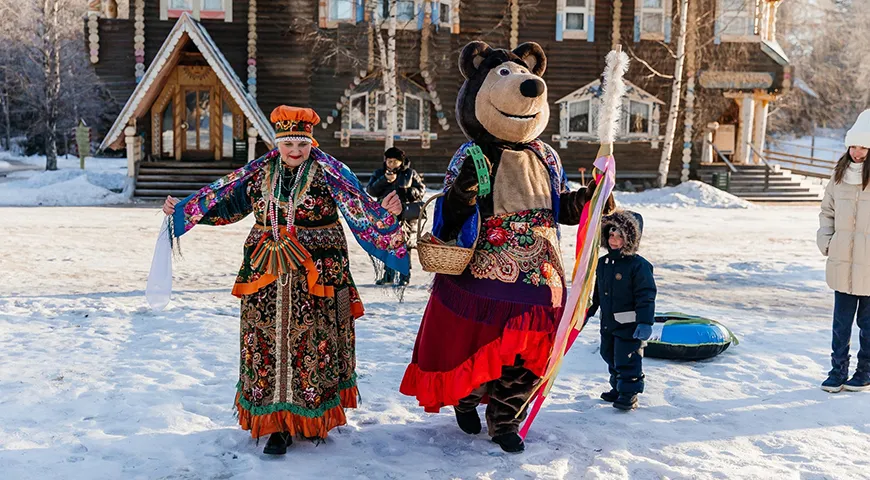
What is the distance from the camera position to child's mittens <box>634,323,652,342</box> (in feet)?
15.8

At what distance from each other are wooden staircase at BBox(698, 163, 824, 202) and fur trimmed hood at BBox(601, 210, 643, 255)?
1775 cm

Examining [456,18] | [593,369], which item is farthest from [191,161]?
[593,369]

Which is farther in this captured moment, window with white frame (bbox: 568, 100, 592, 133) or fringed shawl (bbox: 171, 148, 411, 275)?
window with white frame (bbox: 568, 100, 592, 133)

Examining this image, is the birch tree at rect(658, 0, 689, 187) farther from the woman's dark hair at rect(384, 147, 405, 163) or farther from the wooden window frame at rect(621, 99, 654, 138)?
the woman's dark hair at rect(384, 147, 405, 163)

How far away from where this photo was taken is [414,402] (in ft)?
16.9

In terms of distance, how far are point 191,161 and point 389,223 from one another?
56.2 feet

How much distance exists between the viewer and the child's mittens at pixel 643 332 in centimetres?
483

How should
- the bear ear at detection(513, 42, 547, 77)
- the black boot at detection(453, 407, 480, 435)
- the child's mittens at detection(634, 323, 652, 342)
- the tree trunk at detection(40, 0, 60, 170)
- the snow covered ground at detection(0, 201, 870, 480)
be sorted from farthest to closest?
the tree trunk at detection(40, 0, 60, 170)
the child's mittens at detection(634, 323, 652, 342)
the bear ear at detection(513, 42, 547, 77)
the black boot at detection(453, 407, 480, 435)
the snow covered ground at detection(0, 201, 870, 480)

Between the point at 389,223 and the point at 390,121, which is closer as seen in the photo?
the point at 389,223

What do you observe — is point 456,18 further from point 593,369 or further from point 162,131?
point 593,369

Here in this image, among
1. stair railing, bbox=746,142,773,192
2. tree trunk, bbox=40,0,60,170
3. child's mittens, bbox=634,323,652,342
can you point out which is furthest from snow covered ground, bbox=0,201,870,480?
tree trunk, bbox=40,0,60,170

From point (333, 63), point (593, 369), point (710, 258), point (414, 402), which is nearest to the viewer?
point (414, 402)

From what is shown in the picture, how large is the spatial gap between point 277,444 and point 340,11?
17.1 m

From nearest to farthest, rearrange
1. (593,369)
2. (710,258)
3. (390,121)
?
(593,369), (710,258), (390,121)
